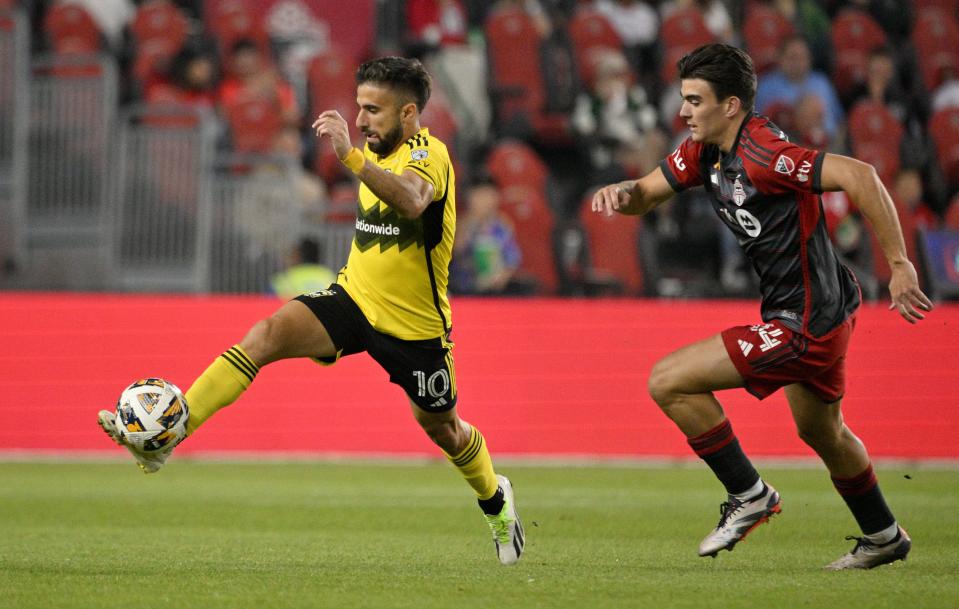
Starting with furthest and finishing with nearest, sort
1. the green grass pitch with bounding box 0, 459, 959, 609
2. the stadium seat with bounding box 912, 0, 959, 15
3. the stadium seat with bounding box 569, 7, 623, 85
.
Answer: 1. the stadium seat with bounding box 912, 0, 959, 15
2. the stadium seat with bounding box 569, 7, 623, 85
3. the green grass pitch with bounding box 0, 459, 959, 609

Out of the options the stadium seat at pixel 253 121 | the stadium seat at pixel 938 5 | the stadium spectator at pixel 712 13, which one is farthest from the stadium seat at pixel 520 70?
the stadium seat at pixel 938 5

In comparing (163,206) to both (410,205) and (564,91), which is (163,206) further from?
(410,205)

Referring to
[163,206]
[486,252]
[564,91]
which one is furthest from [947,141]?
[163,206]

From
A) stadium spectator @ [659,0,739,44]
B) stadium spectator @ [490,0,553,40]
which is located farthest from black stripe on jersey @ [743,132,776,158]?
stadium spectator @ [659,0,739,44]

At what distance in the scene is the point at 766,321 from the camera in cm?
614

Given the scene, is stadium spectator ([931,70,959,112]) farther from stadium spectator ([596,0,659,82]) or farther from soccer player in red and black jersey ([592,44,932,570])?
soccer player in red and black jersey ([592,44,932,570])

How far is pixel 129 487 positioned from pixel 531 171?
782 centimetres

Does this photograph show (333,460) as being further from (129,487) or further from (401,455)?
(129,487)

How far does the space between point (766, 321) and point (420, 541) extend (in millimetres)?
2363

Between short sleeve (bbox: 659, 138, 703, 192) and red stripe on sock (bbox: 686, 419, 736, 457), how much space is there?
112 cm

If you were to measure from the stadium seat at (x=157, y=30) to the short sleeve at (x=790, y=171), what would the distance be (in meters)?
12.8

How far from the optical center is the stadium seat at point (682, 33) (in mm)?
18188

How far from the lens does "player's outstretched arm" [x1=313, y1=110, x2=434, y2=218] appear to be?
5719 mm

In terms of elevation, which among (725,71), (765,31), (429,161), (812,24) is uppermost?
(812,24)
